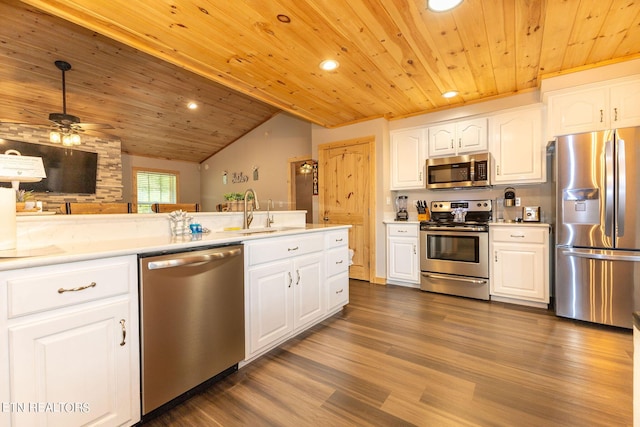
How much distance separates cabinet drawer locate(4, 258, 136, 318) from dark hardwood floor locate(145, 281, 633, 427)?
2.48 ft

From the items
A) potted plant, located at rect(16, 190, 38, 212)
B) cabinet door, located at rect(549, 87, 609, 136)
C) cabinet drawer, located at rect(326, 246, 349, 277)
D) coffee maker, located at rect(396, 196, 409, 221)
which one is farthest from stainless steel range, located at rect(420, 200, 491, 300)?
potted plant, located at rect(16, 190, 38, 212)

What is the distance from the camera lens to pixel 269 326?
2.03 meters

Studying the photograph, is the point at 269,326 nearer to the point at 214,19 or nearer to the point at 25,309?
the point at 25,309

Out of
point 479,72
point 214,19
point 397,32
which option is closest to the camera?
point 214,19

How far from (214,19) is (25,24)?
9.35 ft

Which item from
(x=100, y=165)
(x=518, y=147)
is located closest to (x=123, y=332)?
(x=518, y=147)

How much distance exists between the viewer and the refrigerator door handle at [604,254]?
2379 millimetres

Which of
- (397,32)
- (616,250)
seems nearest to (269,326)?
(397,32)

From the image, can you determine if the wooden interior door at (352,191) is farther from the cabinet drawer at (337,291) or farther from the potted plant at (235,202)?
the potted plant at (235,202)

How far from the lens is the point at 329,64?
8.42 feet

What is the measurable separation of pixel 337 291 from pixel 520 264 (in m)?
2.03

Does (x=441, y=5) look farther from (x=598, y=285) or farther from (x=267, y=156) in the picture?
(x=267, y=156)

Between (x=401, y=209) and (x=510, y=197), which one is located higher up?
(x=510, y=197)

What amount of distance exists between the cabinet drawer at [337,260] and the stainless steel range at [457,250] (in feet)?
4.11
